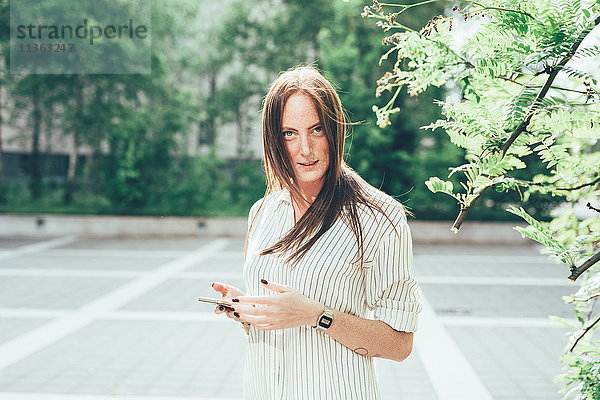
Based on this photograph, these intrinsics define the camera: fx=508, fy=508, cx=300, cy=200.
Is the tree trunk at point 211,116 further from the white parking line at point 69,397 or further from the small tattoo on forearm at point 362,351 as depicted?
the small tattoo on forearm at point 362,351

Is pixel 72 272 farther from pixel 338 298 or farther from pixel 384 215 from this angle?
pixel 384 215

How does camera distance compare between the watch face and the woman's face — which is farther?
the woman's face

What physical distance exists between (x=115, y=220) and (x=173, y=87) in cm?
442

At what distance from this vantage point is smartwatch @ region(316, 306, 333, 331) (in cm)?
136

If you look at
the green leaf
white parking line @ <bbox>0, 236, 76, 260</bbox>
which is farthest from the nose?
white parking line @ <bbox>0, 236, 76, 260</bbox>

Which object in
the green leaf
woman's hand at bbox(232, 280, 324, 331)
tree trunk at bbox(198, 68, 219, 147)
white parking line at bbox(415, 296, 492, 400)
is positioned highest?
tree trunk at bbox(198, 68, 219, 147)

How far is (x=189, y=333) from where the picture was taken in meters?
5.82

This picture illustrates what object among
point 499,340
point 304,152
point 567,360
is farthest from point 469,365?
point 304,152

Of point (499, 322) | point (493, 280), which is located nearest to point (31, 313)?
point (499, 322)

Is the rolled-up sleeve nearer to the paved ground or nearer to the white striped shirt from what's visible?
the white striped shirt

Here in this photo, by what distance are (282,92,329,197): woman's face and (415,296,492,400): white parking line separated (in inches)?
129

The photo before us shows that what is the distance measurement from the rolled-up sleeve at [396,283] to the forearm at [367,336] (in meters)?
0.03

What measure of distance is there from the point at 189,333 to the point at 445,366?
2.83 meters

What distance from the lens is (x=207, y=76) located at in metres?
18.9
